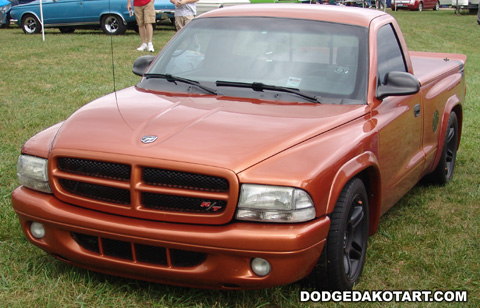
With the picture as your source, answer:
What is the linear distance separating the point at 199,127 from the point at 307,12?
1631 mm

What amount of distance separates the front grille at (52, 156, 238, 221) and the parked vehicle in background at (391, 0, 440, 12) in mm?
38662

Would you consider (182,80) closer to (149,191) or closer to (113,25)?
(149,191)

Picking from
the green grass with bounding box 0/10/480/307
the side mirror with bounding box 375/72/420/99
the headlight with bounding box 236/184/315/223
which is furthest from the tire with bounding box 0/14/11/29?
the headlight with bounding box 236/184/315/223

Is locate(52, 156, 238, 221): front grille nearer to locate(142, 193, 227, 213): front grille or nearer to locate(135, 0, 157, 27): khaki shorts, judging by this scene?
locate(142, 193, 227, 213): front grille

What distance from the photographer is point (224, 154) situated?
131 inches

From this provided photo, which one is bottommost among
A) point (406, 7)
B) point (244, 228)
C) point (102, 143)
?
point (406, 7)

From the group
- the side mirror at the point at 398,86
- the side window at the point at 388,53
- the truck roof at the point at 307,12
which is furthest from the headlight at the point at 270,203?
the truck roof at the point at 307,12

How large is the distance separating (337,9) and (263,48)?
2.53ft

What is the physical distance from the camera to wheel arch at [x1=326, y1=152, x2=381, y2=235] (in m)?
3.47

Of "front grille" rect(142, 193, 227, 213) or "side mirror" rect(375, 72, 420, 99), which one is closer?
"front grille" rect(142, 193, 227, 213)

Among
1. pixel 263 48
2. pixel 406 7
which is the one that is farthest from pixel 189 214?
pixel 406 7

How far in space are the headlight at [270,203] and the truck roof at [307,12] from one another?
1.91 m

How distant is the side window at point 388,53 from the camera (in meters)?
4.77

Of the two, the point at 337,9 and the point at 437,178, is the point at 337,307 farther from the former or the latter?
the point at 437,178
